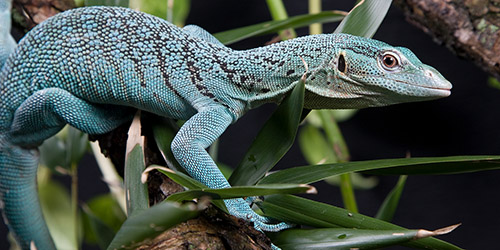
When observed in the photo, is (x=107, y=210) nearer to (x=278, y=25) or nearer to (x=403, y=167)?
(x=278, y=25)

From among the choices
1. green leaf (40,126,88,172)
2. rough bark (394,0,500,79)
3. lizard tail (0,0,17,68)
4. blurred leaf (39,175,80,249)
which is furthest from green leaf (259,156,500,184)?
blurred leaf (39,175,80,249)

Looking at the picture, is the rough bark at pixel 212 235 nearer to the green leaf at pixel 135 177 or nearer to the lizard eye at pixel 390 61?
the green leaf at pixel 135 177

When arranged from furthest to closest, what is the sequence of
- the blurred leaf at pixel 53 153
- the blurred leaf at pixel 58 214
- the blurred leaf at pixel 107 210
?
the blurred leaf at pixel 58 214 < the blurred leaf at pixel 107 210 < the blurred leaf at pixel 53 153

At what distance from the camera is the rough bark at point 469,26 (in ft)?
5.39

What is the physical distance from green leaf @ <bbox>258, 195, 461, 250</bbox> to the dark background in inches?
77.5

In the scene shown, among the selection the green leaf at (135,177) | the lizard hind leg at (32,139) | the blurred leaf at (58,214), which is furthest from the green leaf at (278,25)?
the blurred leaf at (58,214)

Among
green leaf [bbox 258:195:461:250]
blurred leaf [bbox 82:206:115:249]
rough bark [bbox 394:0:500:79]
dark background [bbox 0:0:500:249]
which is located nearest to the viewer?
green leaf [bbox 258:195:461:250]

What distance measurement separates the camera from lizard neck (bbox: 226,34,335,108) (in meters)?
1.42

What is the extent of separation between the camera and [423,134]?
307 centimetres

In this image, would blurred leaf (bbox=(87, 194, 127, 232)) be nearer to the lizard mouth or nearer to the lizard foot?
the lizard foot

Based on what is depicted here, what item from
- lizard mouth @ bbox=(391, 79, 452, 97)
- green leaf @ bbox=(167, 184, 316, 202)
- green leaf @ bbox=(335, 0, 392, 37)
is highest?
green leaf @ bbox=(335, 0, 392, 37)

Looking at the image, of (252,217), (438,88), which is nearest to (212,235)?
(252,217)

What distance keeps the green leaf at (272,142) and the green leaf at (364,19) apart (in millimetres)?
431

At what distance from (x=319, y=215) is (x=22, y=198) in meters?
1.16
